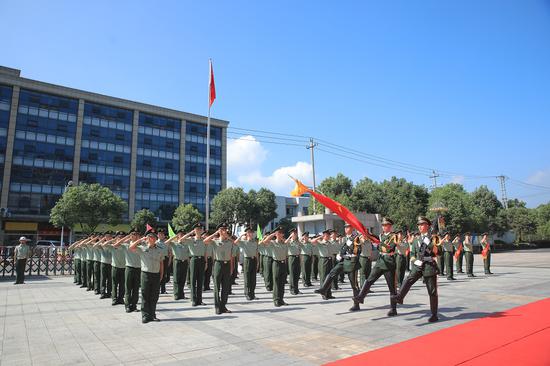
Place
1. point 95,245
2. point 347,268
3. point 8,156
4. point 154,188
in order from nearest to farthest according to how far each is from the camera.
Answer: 1. point 347,268
2. point 95,245
3. point 8,156
4. point 154,188

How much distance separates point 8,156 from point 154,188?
65.4 ft

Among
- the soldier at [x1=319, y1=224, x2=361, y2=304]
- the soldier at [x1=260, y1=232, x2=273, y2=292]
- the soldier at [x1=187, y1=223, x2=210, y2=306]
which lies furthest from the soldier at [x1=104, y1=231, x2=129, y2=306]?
the soldier at [x1=319, y1=224, x2=361, y2=304]

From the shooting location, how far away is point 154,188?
5962 cm

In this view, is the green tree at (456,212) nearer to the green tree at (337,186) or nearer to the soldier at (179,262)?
the green tree at (337,186)

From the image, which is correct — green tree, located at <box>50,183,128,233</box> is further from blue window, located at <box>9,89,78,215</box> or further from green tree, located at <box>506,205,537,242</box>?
green tree, located at <box>506,205,537,242</box>

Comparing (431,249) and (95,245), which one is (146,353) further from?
(95,245)

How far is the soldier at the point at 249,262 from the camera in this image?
10.8 m

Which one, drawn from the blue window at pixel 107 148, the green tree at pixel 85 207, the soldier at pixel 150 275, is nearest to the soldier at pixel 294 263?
the soldier at pixel 150 275

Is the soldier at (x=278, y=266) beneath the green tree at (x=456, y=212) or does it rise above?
beneath

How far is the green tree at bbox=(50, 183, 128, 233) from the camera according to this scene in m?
38.2

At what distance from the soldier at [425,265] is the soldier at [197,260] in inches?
205

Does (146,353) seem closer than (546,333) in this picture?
Yes

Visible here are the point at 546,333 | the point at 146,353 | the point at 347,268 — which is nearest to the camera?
the point at 146,353

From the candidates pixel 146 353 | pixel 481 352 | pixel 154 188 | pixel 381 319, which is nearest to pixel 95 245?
pixel 146 353
